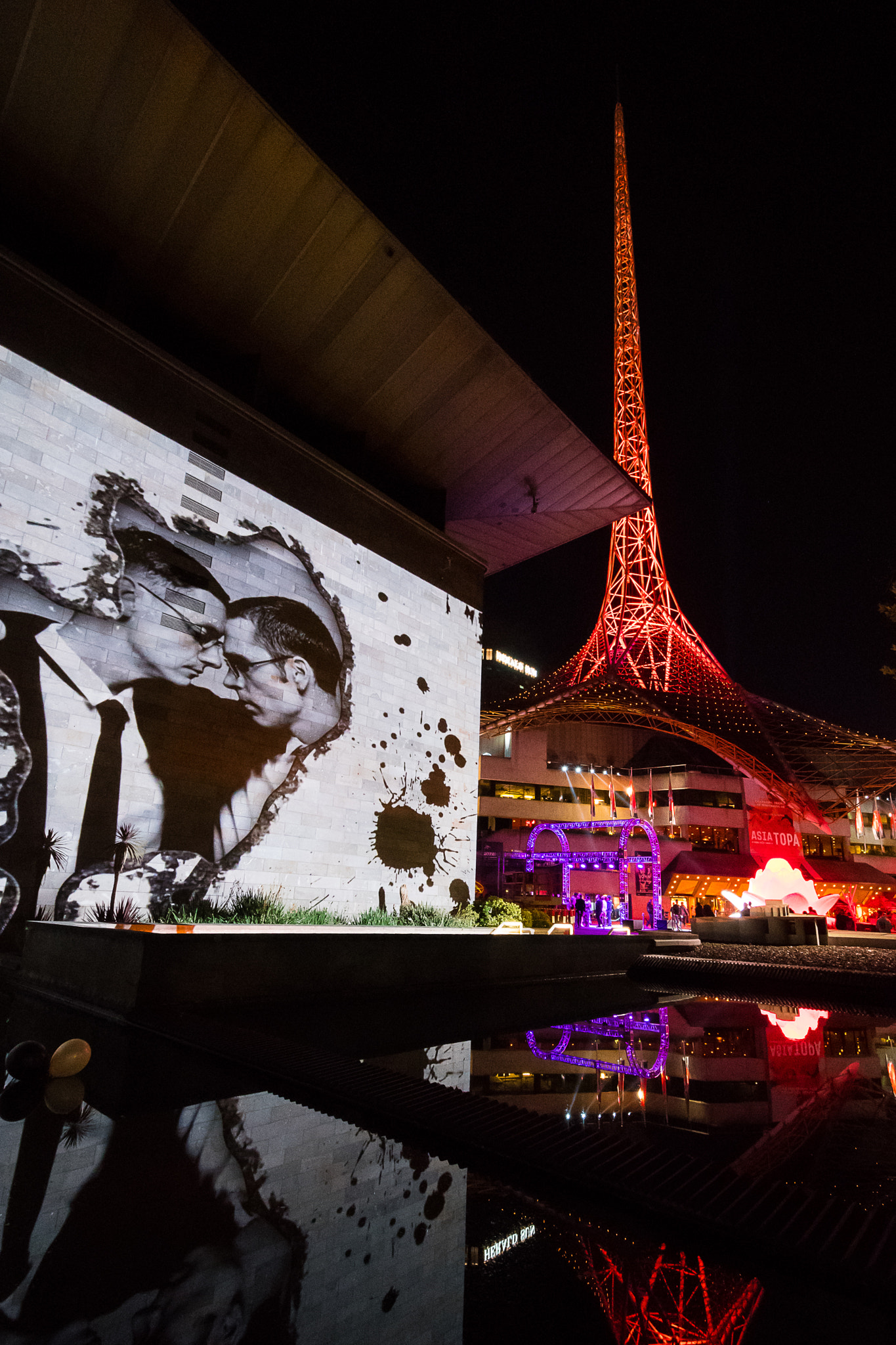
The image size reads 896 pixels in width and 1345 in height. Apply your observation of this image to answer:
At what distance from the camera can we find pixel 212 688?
10.8 metres

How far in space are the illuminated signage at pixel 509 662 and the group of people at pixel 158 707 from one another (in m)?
50.7

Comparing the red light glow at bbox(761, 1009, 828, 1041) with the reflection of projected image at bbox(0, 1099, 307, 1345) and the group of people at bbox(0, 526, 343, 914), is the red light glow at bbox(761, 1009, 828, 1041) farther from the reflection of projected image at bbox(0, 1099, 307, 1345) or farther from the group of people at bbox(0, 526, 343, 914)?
the group of people at bbox(0, 526, 343, 914)

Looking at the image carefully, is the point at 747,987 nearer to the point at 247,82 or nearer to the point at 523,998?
the point at 523,998

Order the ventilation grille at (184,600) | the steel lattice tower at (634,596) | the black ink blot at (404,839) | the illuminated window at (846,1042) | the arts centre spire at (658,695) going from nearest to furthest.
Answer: the illuminated window at (846,1042) → the ventilation grille at (184,600) → the black ink blot at (404,839) → the arts centre spire at (658,695) → the steel lattice tower at (634,596)

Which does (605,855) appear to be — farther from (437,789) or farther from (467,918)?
(437,789)

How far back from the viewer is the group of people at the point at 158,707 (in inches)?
347

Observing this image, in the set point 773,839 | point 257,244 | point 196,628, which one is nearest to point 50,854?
point 196,628

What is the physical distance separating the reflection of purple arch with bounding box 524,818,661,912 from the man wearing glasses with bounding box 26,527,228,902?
2358 cm

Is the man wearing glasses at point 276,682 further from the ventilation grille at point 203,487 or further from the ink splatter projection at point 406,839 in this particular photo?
the ink splatter projection at point 406,839

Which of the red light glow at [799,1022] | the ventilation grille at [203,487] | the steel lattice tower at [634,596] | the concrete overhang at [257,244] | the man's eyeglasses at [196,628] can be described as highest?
the steel lattice tower at [634,596]

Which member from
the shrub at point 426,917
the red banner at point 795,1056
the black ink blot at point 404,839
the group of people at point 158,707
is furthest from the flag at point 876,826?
the red banner at point 795,1056

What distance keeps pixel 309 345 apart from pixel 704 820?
3593 cm

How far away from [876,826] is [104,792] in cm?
5088

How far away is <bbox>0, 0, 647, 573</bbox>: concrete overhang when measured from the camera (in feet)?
30.3
